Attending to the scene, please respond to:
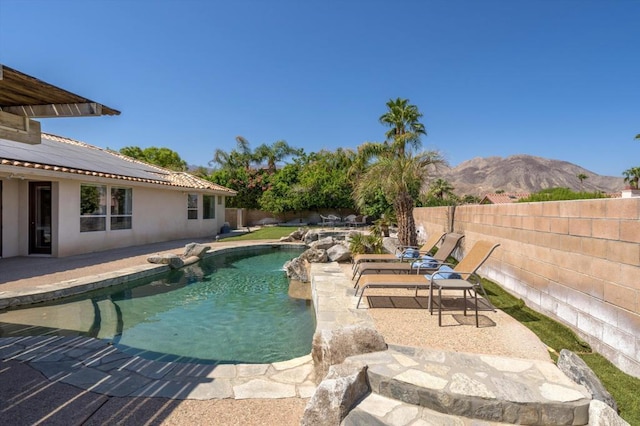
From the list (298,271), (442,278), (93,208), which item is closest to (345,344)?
(442,278)

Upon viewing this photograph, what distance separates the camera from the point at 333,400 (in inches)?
111

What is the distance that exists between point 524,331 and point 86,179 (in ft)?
46.7

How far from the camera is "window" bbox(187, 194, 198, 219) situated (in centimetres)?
1952

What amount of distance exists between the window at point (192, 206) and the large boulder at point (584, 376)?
63.3 feet

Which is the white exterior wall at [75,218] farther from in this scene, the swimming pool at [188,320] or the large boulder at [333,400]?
the large boulder at [333,400]

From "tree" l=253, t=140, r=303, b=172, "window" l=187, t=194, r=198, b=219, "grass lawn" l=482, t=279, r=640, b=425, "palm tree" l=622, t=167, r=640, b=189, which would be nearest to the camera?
"grass lawn" l=482, t=279, r=640, b=425

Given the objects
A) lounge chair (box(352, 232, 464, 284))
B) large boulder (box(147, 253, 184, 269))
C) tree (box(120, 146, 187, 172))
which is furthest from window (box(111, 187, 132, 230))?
tree (box(120, 146, 187, 172))

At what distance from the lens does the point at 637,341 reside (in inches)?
130

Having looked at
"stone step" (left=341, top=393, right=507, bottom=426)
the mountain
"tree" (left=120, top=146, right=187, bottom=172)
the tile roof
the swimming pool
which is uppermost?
the mountain

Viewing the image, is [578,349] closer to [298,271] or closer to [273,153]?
[298,271]

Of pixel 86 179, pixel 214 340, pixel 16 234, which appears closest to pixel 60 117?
pixel 214 340

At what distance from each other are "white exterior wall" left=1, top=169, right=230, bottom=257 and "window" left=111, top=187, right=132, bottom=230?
21cm

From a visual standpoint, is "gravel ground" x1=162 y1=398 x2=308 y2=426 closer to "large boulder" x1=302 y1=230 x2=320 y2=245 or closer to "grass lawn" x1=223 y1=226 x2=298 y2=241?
"large boulder" x1=302 y1=230 x2=320 y2=245

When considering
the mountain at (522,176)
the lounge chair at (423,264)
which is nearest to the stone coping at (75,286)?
the lounge chair at (423,264)
